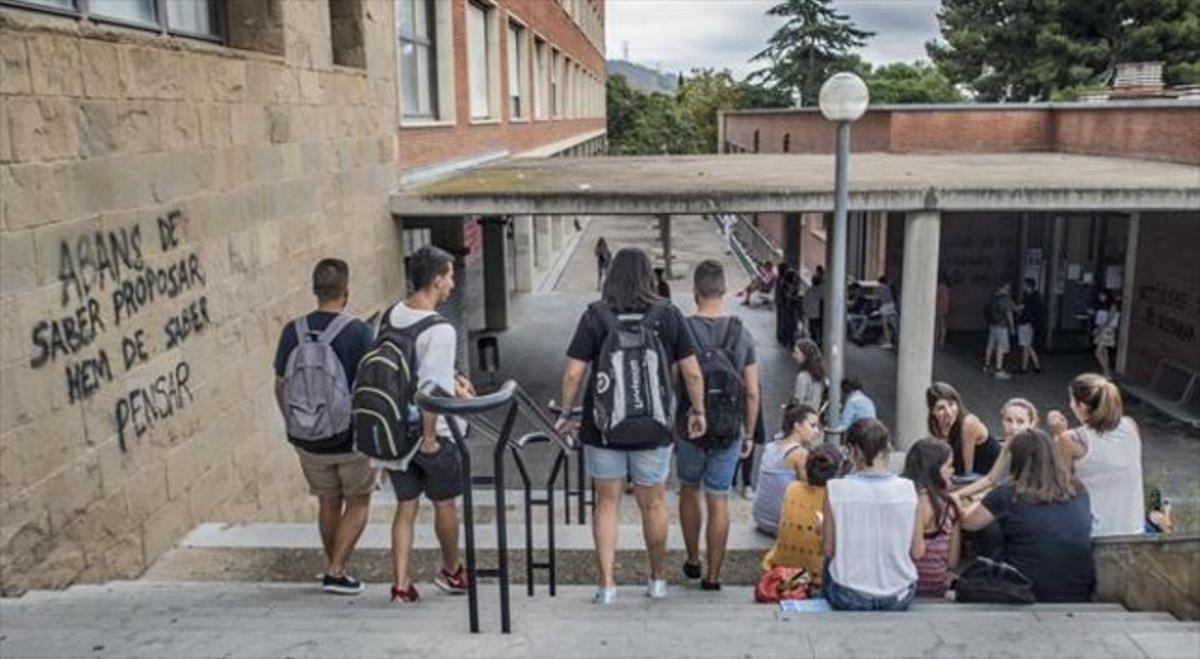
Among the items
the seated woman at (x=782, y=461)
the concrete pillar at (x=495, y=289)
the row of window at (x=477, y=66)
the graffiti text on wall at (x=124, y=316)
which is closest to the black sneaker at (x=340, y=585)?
the graffiti text on wall at (x=124, y=316)

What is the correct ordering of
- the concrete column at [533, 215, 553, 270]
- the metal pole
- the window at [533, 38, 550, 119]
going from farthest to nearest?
the concrete column at [533, 215, 553, 270]
the window at [533, 38, 550, 119]
the metal pole

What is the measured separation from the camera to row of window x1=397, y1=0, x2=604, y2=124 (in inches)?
562

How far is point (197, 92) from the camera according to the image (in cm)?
658

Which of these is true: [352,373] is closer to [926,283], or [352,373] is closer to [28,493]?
[28,493]

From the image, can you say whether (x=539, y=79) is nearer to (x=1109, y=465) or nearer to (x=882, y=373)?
(x=882, y=373)

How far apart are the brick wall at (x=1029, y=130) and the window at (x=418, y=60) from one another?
10387 mm

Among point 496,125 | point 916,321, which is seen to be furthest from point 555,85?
point 916,321

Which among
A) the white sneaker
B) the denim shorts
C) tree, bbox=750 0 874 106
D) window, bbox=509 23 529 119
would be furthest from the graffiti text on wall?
tree, bbox=750 0 874 106

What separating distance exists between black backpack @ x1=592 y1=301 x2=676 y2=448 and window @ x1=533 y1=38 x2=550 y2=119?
74.8 feet

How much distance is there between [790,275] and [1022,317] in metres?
3.95

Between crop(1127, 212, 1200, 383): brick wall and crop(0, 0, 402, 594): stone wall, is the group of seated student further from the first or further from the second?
crop(1127, 212, 1200, 383): brick wall

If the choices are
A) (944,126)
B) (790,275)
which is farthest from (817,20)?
(790,275)

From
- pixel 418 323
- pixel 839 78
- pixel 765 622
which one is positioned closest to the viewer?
pixel 765 622

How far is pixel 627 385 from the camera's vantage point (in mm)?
4371
